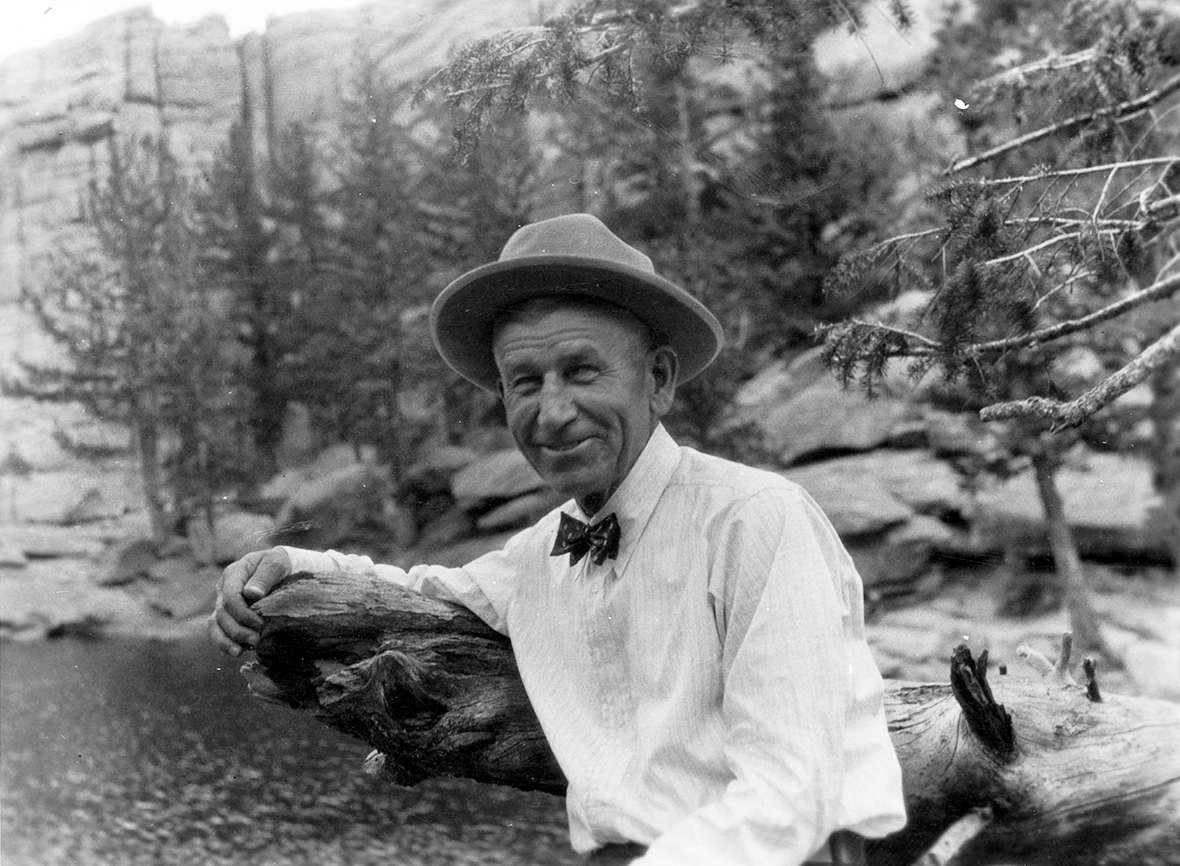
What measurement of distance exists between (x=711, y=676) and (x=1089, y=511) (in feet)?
35.1

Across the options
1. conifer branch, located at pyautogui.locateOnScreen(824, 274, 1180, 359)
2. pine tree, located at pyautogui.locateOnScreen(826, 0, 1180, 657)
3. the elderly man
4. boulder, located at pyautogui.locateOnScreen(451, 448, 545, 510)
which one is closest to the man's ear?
the elderly man

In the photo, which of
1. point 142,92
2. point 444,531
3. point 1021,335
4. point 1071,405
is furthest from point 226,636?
point 142,92

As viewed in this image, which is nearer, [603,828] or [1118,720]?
[603,828]

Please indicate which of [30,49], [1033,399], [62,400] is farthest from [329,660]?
[30,49]

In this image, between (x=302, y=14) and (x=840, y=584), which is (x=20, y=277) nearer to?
(x=302, y=14)

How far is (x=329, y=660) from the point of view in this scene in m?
2.36

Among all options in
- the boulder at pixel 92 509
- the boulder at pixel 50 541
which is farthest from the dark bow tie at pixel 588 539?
the boulder at pixel 92 509

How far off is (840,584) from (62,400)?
461 inches

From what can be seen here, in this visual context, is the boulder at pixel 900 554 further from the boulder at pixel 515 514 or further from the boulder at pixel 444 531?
the boulder at pixel 444 531

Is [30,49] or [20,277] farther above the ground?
[30,49]

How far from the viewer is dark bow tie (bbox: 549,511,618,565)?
1.79m

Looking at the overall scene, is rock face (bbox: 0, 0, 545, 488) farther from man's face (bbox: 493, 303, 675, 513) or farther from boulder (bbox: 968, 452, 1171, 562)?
man's face (bbox: 493, 303, 675, 513)

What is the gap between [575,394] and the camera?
173 cm

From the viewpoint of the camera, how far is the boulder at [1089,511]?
10.7 meters
